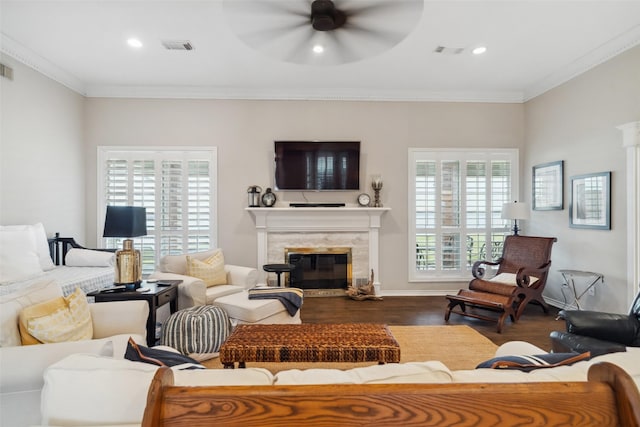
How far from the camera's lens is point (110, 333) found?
218cm

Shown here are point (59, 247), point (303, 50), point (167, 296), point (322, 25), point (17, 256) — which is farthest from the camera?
point (59, 247)

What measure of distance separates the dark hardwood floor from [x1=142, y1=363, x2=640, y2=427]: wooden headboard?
9.15 feet

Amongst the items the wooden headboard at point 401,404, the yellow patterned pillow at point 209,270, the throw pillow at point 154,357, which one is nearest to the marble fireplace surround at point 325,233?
the yellow patterned pillow at point 209,270

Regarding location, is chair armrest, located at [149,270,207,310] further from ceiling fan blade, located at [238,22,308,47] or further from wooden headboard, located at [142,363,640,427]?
wooden headboard, located at [142,363,640,427]

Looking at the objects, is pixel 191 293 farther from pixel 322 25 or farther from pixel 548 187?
pixel 548 187

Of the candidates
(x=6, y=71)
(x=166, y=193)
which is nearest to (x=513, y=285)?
(x=166, y=193)

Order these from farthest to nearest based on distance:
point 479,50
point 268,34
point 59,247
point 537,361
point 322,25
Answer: point 59,247
point 479,50
point 268,34
point 322,25
point 537,361

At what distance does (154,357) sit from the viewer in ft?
3.94

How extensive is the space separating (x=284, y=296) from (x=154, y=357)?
2157mm

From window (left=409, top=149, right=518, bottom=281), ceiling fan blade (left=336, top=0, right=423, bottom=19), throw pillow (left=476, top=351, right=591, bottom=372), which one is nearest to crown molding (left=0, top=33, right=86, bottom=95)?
ceiling fan blade (left=336, top=0, right=423, bottom=19)

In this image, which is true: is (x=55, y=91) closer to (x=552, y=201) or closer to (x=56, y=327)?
(x=56, y=327)

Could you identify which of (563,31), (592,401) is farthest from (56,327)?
(563,31)

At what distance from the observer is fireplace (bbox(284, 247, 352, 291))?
4.93m

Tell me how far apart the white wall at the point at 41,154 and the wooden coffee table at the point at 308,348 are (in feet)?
10.4
